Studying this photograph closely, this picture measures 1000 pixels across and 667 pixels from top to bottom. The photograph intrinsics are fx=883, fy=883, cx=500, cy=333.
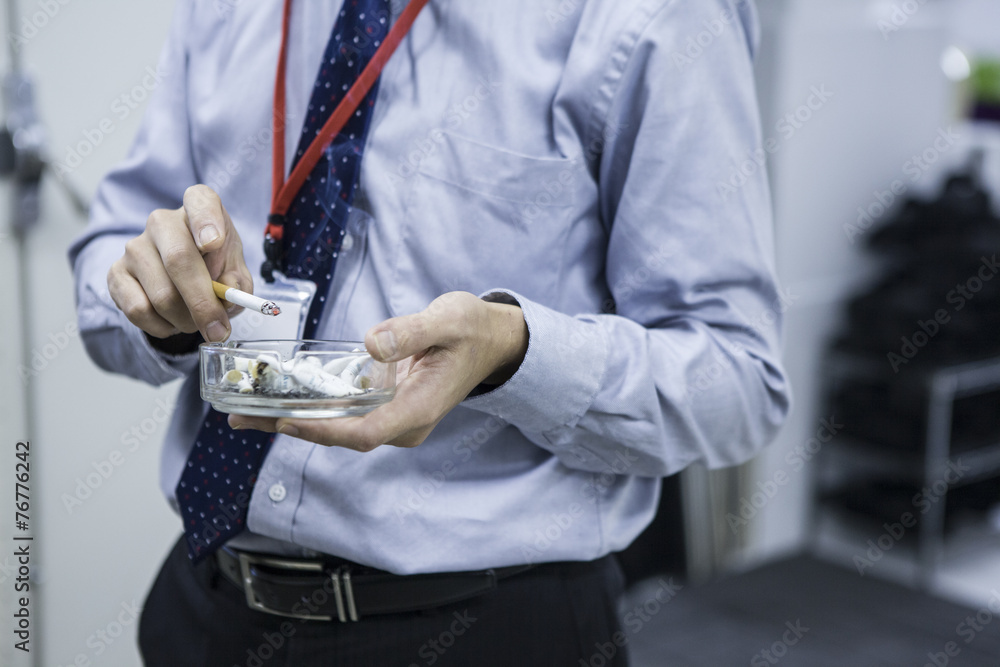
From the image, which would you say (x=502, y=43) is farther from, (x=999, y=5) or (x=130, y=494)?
(x=999, y=5)

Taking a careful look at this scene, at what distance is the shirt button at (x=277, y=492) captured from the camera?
75 cm

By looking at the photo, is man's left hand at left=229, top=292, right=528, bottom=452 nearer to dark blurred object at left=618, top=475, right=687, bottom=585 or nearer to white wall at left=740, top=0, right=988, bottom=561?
dark blurred object at left=618, top=475, right=687, bottom=585

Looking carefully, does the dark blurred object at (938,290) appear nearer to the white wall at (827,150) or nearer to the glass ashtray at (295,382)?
the white wall at (827,150)

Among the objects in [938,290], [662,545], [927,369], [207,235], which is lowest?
[662,545]

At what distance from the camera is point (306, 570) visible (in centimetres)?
78

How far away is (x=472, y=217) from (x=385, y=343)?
0.24m

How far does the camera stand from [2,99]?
158 centimetres

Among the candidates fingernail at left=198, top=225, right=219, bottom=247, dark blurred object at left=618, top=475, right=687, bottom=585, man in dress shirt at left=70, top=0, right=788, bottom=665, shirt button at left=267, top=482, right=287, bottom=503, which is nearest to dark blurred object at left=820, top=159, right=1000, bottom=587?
dark blurred object at left=618, top=475, right=687, bottom=585

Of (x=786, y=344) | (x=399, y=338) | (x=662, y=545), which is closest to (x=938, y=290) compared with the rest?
(x=786, y=344)

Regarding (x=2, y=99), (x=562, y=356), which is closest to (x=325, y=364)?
(x=562, y=356)

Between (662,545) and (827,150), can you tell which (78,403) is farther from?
(827,150)

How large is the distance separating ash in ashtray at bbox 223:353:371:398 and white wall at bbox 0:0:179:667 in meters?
1.23

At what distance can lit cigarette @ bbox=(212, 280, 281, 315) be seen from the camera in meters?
0.64

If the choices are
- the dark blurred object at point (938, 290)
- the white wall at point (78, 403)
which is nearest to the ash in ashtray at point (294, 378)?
the white wall at point (78, 403)
